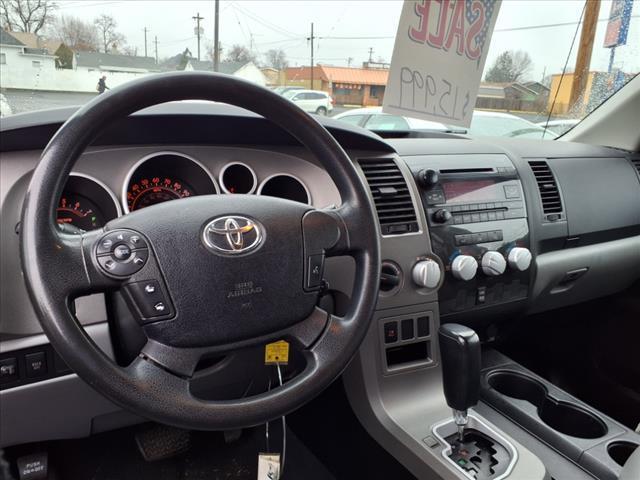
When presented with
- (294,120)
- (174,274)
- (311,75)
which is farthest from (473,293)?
(174,274)

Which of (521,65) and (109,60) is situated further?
(521,65)

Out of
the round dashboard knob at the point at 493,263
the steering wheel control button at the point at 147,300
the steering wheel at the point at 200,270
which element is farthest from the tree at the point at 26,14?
the round dashboard knob at the point at 493,263

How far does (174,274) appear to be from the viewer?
2.65 feet

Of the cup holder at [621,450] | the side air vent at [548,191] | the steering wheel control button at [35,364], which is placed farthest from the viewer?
the side air vent at [548,191]

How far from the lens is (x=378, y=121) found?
1.68 meters

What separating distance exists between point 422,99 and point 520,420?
0.89 m

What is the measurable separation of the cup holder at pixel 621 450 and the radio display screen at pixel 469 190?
733mm

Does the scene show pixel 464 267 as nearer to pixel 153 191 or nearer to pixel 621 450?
pixel 621 450

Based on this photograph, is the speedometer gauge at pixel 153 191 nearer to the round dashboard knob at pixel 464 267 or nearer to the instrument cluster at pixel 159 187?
the instrument cluster at pixel 159 187

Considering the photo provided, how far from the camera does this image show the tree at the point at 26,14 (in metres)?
1.16

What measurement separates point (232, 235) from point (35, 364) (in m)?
0.46

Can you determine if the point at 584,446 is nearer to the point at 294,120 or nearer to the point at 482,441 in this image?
the point at 482,441

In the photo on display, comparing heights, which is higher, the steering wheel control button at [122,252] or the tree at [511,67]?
the tree at [511,67]

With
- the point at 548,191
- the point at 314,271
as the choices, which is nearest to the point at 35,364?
the point at 314,271
